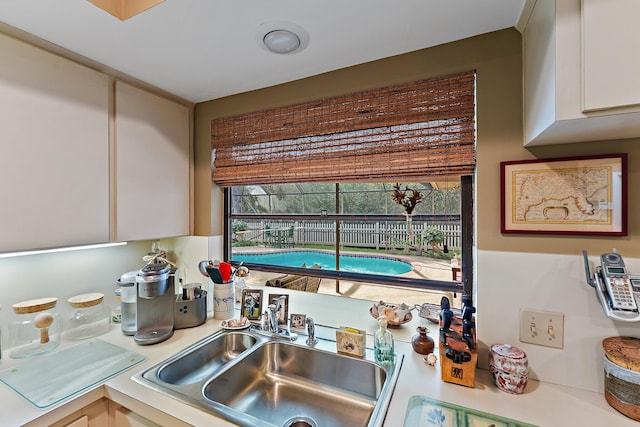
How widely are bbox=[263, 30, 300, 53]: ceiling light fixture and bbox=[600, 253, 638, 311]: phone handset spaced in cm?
132

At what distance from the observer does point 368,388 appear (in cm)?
111

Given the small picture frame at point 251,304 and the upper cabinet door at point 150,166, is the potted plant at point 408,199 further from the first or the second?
the upper cabinet door at point 150,166

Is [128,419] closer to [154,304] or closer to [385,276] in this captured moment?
A: [154,304]

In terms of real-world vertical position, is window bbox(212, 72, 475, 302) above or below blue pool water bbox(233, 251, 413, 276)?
above

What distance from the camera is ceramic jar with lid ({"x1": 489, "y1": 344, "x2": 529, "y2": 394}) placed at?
919 millimetres

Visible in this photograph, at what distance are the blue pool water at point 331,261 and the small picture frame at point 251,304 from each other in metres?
0.28

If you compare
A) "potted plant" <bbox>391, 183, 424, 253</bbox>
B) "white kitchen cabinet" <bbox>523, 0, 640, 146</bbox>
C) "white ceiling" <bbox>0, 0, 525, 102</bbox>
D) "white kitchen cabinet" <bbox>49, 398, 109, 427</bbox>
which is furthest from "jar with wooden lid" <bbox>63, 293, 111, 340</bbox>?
"white kitchen cabinet" <bbox>523, 0, 640, 146</bbox>

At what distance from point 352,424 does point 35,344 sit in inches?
56.0

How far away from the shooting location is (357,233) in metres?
1.61

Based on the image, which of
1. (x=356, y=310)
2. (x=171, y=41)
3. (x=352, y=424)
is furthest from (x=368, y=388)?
(x=171, y=41)

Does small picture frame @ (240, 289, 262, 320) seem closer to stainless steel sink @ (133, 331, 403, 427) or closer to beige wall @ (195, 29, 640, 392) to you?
stainless steel sink @ (133, 331, 403, 427)

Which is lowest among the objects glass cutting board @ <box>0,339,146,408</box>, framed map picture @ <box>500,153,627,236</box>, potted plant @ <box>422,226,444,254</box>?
glass cutting board @ <box>0,339,146,408</box>

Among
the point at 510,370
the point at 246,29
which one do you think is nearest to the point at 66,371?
the point at 246,29

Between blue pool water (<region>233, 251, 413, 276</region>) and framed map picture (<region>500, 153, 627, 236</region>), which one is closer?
framed map picture (<region>500, 153, 627, 236</region>)
